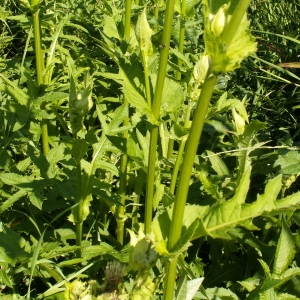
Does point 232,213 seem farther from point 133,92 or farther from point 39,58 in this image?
point 39,58

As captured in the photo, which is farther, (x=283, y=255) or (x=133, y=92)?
(x=283, y=255)

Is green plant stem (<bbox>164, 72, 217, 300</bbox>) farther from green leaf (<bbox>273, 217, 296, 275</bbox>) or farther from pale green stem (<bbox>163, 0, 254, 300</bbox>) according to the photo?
green leaf (<bbox>273, 217, 296, 275</bbox>)

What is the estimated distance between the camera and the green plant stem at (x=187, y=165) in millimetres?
1003

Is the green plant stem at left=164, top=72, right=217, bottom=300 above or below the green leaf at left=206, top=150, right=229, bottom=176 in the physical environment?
above

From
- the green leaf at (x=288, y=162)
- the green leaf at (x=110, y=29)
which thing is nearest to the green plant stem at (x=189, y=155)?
the green leaf at (x=288, y=162)

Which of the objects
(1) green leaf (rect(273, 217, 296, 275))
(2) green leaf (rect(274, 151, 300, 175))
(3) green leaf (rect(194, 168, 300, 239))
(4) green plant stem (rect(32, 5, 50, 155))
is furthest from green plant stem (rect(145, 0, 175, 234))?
(4) green plant stem (rect(32, 5, 50, 155))

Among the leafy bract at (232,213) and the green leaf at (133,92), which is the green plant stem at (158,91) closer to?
the green leaf at (133,92)

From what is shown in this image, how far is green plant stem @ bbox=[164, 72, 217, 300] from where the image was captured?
100 centimetres

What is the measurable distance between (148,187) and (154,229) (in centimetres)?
24

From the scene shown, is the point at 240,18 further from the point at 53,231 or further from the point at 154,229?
the point at 53,231

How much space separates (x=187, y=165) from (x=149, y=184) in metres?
0.38

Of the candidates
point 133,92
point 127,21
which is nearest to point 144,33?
point 133,92

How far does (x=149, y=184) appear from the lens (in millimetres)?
1432

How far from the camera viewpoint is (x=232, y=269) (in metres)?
1.92
